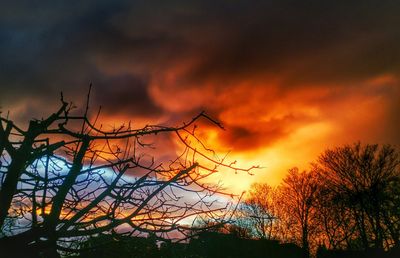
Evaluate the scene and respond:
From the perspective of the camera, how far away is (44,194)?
2.48 meters

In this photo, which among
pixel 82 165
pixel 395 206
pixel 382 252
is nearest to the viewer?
pixel 82 165

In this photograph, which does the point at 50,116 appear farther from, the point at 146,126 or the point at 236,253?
the point at 236,253

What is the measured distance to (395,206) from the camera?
29750 millimetres

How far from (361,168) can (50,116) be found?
114ft

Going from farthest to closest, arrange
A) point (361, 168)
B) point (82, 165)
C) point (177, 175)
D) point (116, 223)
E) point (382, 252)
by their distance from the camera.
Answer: point (361, 168) → point (382, 252) → point (177, 175) → point (82, 165) → point (116, 223)

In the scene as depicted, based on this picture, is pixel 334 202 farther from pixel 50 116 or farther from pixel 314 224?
pixel 50 116

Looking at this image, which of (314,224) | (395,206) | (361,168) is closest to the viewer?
(395,206)

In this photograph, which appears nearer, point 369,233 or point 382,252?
point 382,252

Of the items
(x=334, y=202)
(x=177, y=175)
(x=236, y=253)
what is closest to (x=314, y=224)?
(x=334, y=202)

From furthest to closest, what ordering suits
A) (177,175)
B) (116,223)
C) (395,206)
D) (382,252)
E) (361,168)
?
1. (361,168)
2. (395,206)
3. (382,252)
4. (177,175)
5. (116,223)

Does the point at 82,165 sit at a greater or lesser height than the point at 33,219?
greater

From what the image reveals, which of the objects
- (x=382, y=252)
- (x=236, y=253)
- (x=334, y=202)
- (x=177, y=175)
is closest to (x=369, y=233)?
(x=334, y=202)

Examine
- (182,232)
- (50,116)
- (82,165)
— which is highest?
(50,116)

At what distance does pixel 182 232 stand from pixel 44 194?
38.0 inches
